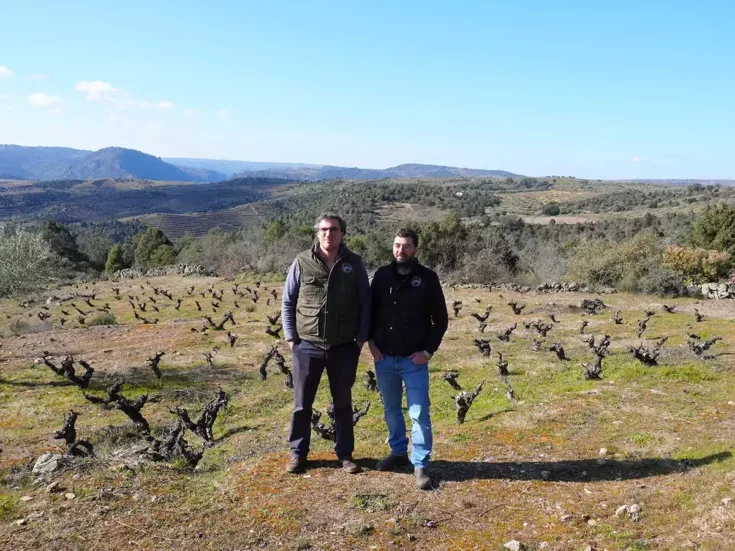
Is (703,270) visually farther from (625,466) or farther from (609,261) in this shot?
(625,466)

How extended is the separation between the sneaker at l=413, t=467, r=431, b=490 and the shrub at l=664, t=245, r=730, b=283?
28.1 meters

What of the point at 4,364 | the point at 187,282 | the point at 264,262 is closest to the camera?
the point at 4,364

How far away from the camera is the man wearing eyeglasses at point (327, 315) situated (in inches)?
186

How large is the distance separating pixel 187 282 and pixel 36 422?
32.1 meters

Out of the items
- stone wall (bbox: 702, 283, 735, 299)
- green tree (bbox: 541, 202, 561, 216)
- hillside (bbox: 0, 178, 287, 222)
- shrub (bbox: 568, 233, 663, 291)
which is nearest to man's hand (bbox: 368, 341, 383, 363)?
stone wall (bbox: 702, 283, 735, 299)

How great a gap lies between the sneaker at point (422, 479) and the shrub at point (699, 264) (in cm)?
2807

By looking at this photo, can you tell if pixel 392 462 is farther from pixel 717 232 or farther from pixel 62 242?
pixel 62 242

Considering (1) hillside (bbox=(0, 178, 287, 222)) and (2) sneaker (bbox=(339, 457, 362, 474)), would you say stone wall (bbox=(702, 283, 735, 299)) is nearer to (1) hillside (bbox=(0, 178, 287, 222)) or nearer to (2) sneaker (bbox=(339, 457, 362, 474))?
(2) sneaker (bbox=(339, 457, 362, 474))

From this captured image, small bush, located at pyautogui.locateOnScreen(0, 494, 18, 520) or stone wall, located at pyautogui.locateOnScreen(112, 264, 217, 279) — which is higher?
small bush, located at pyautogui.locateOnScreen(0, 494, 18, 520)

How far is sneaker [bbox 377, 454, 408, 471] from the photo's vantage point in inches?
202

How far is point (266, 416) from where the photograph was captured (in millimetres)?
9297

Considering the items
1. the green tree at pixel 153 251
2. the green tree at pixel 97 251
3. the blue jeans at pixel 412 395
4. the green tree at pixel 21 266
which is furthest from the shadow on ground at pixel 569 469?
the green tree at pixel 97 251

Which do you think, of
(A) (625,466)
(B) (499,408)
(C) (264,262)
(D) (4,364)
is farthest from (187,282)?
(A) (625,466)

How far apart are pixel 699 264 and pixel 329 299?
96.0 feet
